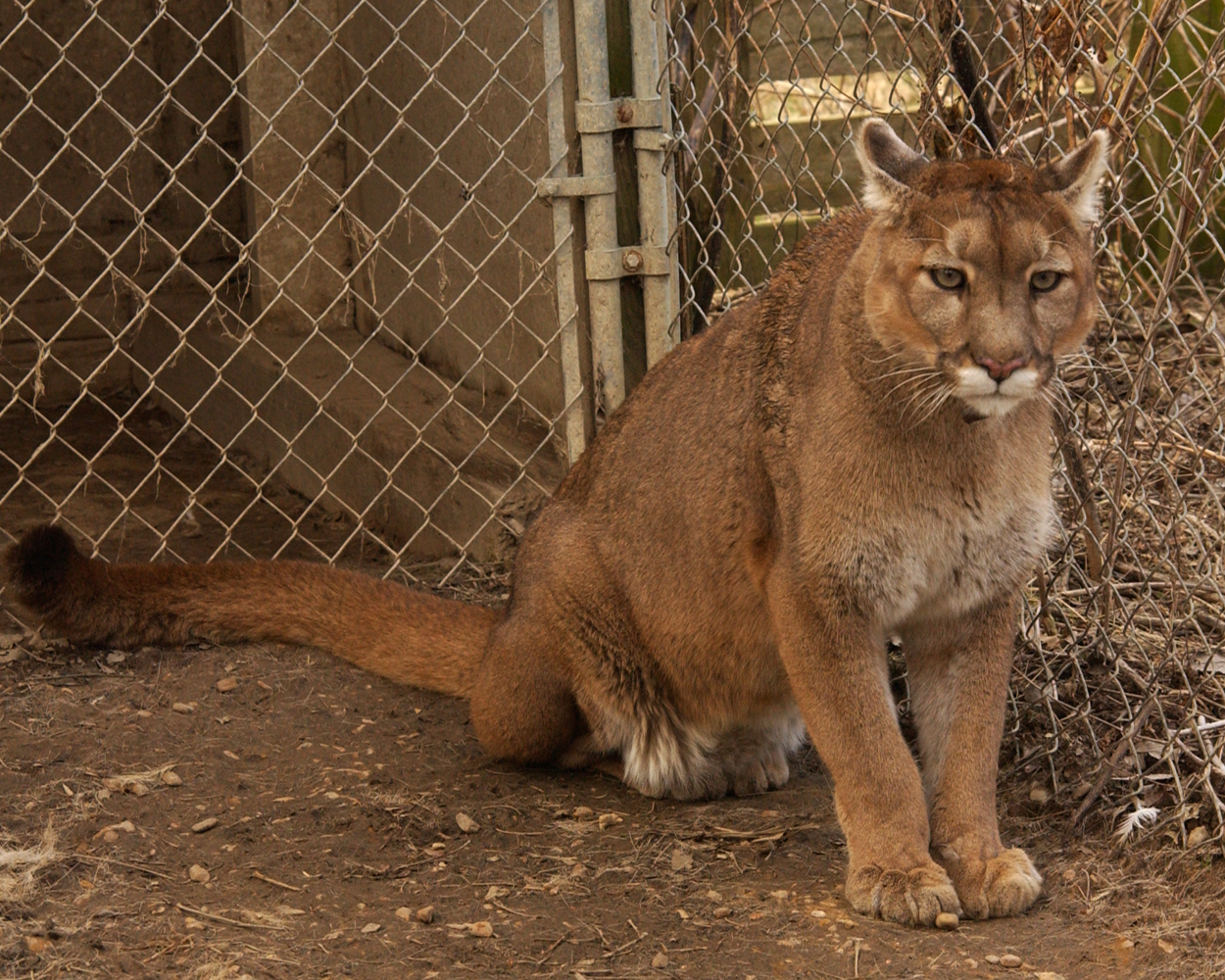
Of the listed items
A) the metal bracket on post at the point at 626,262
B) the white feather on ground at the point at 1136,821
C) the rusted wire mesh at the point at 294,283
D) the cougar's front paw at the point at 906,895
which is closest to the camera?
the cougar's front paw at the point at 906,895

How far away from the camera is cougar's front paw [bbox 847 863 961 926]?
289 centimetres

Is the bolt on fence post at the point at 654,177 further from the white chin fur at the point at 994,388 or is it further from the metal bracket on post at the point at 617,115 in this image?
the white chin fur at the point at 994,388

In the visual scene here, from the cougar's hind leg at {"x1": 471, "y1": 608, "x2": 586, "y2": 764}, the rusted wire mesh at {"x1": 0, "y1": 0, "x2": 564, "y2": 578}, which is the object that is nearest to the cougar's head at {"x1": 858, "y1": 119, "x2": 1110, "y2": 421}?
the cougar's hind leg at {"x1": 471, "y1": 608, "x2": 586, "y2": 764}

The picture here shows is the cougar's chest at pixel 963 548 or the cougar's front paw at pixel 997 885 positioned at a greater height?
the cougar's chest at pixel 963 548

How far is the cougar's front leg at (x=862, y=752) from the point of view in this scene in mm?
2936

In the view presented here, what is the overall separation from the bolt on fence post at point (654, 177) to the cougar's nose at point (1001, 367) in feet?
5.89

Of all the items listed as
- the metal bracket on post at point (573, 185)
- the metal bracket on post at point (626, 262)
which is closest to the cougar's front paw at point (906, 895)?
the metal bracket on post at point (626, 262)

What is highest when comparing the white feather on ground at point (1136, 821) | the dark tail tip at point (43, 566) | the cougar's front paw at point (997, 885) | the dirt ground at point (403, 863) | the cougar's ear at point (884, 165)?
the cougar's ear at point (884, 165)

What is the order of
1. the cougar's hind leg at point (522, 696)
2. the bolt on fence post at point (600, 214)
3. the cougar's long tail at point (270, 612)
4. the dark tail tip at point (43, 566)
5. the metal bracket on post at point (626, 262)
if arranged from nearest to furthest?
the cougar's hind leg at point (522, 696)
the dark tail tip at point (43, 566)
the cougar's long tail at point (270, 612)
the bolt on fence post at point (600, 214)
the metal bracket on post at point (626, 262)

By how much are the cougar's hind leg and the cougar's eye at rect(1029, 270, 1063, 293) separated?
4.80 feet

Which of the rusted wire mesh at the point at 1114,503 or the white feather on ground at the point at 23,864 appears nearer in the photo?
the white feather on ground at the point at 23,864

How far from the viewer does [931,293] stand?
2785mm

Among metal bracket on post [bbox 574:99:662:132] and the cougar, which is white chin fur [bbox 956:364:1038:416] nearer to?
the cougar

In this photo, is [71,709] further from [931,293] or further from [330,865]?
[931,293]
